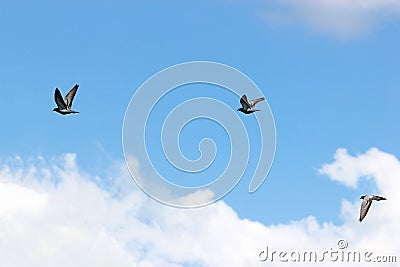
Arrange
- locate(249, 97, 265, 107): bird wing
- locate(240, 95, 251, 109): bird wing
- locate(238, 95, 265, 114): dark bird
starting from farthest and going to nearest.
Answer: locate(249, 97, 265, 107): bird wing
locate(238, 95, 265, 114): dark bird
locate(240, 95, 251, 109): bird wing

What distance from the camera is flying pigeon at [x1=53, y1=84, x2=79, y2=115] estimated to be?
91.1 metres

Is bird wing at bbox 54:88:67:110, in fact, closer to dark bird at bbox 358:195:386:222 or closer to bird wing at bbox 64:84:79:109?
bird wing at bbox 64:84:79:109

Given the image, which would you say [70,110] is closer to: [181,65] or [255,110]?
[181,65]

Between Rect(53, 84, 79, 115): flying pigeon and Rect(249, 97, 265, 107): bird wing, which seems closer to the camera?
Rect(53, 84, 79, 115): flying pigeon

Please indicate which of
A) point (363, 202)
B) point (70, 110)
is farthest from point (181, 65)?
point (363, 202)

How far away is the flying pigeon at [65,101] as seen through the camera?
299 feet

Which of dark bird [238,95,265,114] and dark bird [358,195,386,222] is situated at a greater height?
dark bird [238,95,265,114]

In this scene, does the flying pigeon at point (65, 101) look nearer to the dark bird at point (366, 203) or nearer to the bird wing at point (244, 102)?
the bird wing at point (244, 102)

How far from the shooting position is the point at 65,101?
9225 centimetres

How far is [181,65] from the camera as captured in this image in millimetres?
91688

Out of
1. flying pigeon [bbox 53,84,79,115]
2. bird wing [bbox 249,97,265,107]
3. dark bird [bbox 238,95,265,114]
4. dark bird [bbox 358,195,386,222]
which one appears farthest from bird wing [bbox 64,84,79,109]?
→ dark bird [bbox 358,195,386,222]

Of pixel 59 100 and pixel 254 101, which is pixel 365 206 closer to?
pixel 254 101

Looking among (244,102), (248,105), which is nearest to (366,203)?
(248,105)

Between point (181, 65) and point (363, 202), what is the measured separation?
19.7 metres
